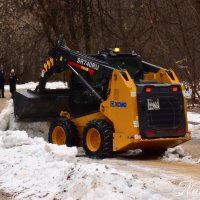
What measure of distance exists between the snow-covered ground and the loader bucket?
7.66ft

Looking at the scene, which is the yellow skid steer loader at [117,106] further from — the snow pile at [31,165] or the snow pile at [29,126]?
the snow pile at [29,126]

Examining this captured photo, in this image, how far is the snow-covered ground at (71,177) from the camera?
8.17 meters

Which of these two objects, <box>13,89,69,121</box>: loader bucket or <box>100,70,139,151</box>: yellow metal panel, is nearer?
<box>100,70,139,151</box>: yellow metal panel

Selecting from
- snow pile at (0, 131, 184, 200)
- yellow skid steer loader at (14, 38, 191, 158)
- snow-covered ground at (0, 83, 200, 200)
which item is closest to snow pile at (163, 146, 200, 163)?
snow-covered ground at (0, 83, 200, 200)

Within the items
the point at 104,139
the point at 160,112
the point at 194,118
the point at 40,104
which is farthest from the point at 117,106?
the point at 194,118

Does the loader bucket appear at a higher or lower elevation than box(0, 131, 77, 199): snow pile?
higher

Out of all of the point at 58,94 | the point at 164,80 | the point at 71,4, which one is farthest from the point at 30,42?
the point at 164,80

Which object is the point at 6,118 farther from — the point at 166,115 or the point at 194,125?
Result: the point at 194,125

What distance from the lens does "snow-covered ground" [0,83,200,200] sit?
8.17m

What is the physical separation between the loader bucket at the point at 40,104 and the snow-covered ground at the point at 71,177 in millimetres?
2336

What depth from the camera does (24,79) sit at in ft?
185

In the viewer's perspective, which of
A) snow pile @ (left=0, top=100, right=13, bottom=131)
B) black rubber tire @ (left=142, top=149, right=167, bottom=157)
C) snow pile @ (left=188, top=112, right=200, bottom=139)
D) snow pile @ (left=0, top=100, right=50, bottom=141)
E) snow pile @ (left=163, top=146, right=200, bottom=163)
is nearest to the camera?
snow pile @ (left=163, top=146, right=200, bottom=163)

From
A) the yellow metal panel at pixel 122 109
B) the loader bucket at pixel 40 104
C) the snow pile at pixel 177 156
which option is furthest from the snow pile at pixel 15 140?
the snow pile at pixel 177 156

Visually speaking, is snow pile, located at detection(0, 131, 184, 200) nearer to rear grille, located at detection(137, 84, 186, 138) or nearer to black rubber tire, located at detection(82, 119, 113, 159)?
black rubber tire, located at detection(82, 119, 113, 159)
